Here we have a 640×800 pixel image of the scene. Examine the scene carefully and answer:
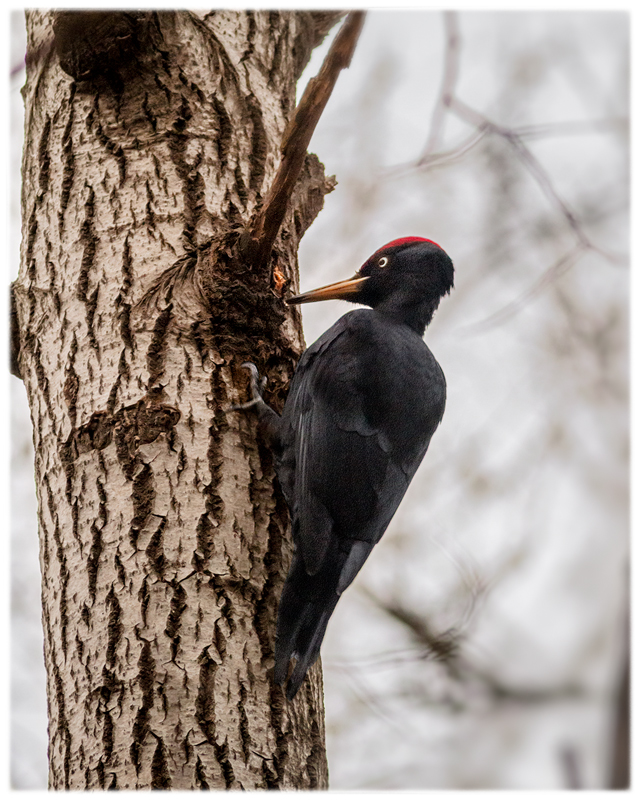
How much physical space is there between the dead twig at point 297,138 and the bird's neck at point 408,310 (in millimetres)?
867

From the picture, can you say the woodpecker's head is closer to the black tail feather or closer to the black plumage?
the black plumage

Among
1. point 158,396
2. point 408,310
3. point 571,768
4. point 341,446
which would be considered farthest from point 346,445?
point 571,768

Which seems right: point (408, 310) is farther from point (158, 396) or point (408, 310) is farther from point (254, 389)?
point (158, 396)

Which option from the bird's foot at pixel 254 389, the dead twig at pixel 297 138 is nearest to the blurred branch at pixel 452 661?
the bird's foot at pixel 254 389

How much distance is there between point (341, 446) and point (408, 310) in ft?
2.66

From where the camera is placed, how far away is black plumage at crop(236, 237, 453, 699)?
2.14 metres

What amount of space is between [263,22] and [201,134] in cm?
67

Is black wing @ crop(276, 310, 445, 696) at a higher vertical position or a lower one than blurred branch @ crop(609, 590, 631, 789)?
higher

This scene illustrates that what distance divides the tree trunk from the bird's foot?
0.09 feet

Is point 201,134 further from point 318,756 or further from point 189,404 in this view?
point 318,756

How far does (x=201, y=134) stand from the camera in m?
2.44

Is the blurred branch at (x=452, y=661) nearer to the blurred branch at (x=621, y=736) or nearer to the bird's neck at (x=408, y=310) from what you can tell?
the blurred branch at (x=621, y=736)

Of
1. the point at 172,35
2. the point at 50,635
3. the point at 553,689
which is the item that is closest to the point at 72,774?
the point at 50,635

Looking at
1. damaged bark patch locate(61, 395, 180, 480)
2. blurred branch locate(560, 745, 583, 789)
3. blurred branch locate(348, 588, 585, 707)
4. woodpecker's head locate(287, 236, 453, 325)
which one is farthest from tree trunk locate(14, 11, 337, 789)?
blurred branch locate(560, 745, 583, 789)
